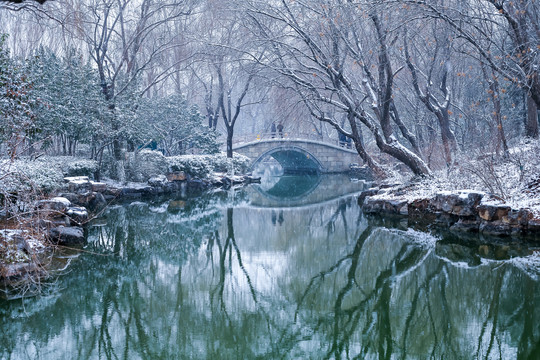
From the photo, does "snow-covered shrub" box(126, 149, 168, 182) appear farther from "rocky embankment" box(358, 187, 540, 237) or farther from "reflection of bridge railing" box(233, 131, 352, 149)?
"reflection of bridge railing" box(233, 131, 352, 149)

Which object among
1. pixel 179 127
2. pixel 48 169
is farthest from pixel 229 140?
pixel 48 169

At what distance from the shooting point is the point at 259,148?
76.0 ft

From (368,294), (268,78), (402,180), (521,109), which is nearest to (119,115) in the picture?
(268,78)

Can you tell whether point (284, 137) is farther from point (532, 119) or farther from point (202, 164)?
point (532, 119)

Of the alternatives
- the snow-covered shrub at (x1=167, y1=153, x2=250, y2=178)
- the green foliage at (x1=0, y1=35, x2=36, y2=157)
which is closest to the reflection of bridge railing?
the snow-covered shrub at (x1=167, y1=153, x2=250, y2=178)

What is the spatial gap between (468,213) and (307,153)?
1644 cm

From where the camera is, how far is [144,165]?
1491cm

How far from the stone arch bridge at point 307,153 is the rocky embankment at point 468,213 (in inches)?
523

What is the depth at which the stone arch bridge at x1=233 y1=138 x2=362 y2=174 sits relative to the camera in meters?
23.1

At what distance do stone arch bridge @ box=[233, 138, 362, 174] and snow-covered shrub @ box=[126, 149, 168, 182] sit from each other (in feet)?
24.2

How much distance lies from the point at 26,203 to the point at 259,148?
57.6ft

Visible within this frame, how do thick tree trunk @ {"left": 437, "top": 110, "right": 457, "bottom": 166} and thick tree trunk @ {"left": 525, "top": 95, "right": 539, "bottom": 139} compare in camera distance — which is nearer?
thick tree trunk @ {"left": 525, "top": 95, "right": 539, "bottom": 139}

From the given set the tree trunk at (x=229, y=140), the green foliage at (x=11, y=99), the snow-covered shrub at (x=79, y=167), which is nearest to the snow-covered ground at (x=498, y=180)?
the green foliage at (x=11, y=99)

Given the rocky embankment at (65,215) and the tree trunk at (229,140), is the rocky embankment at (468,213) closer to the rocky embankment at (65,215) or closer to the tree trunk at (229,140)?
the rocky embankment at (65,215)
